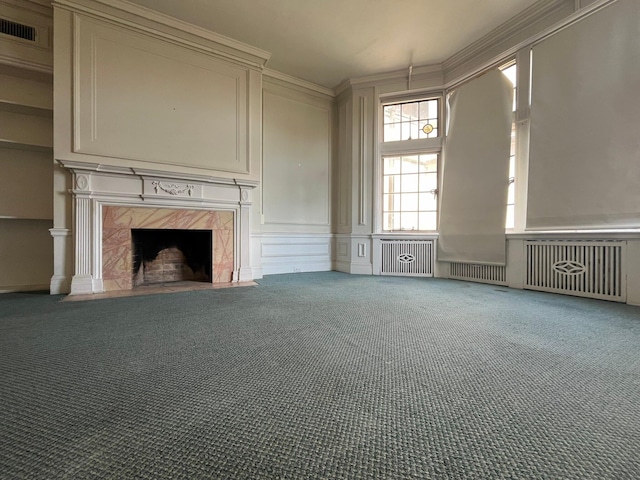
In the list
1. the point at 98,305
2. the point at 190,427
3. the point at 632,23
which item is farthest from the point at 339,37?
the point at 190,427

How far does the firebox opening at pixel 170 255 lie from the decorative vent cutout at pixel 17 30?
2344 mm

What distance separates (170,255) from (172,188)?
3.30 feet

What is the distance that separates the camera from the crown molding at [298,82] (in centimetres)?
446

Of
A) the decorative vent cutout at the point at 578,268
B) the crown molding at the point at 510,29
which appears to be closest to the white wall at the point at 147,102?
the crown molding at the point at 510,29

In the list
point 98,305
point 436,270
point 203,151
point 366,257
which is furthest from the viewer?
point 366,257

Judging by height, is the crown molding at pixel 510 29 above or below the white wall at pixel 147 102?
above

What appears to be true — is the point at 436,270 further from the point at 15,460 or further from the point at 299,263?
the point at 15,460

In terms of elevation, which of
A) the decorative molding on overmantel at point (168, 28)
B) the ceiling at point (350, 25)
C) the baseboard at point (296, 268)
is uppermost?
the ceiling at point (350, 25)

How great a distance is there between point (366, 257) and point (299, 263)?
3.77ft

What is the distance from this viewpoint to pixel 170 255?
155 inches

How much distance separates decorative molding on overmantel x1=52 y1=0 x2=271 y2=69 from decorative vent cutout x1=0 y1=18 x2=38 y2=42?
46cm

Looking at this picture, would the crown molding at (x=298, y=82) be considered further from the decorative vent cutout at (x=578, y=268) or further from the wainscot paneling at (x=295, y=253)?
the decorative vent cutout at (x=578, y=268)

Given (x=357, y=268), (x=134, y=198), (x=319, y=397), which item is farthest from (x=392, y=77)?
(x=319, y=397)

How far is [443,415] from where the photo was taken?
945mm
